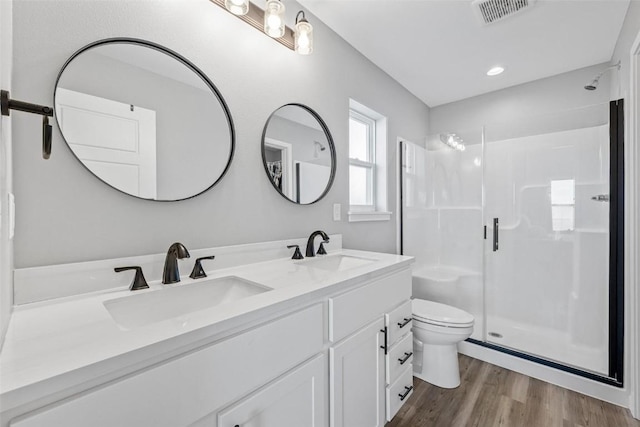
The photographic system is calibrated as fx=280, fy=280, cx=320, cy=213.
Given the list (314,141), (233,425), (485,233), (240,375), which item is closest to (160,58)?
(314,141)

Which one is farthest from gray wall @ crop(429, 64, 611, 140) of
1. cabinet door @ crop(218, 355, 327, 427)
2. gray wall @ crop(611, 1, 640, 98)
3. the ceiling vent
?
cabinet door @ crop(218, 355, 327, 427)

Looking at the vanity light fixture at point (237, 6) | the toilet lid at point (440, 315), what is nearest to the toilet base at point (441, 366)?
the toilet lid at point (440, 315)

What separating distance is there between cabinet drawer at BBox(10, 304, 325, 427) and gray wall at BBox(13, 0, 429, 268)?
580 millimetres

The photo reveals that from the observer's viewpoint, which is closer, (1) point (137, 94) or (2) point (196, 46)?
(1) point (137, 94)

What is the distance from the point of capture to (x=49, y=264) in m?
0.87

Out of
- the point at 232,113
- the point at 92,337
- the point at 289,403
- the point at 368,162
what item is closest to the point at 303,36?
the point at 232,113

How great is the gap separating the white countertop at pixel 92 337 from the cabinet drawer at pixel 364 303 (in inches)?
4.4

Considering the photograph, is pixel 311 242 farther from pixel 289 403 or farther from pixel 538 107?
pixel 538 107

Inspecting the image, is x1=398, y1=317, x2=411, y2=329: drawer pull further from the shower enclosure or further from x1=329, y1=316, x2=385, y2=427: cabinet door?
the shower enclosure

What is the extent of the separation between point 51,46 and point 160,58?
33 cm

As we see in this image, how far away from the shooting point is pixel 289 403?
2.92 feet

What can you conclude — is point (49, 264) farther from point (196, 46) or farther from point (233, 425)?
point (196, 46)

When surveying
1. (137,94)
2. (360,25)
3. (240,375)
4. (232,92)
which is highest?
(360,25)

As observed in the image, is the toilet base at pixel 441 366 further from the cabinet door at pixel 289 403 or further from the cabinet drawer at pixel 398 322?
the cabinet door at pixel 289 403
